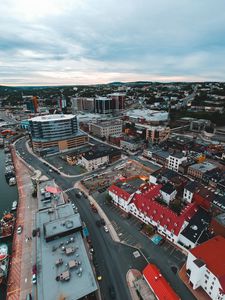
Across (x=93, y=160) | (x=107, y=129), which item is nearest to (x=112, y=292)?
(x=93, y=160)

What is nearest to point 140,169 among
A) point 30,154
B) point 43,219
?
point 43,219

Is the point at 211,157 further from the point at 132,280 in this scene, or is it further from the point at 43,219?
the point at 43,219

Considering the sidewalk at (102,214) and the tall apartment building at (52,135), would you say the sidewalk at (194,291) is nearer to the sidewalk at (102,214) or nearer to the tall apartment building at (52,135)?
the sidewalk at (102,214)

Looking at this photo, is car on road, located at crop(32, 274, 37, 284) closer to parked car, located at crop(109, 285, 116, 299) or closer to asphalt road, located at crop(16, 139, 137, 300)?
asphalt road, located at crop(16, 139, 137, 300)

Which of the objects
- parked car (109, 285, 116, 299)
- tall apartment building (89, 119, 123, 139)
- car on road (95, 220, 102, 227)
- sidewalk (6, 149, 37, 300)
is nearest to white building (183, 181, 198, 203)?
car on road (95, 220, 102, 227)

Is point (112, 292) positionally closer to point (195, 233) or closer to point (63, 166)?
point (195, 233)

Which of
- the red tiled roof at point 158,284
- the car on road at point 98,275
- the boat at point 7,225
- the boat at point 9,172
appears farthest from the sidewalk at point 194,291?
the boat at point 9,172
